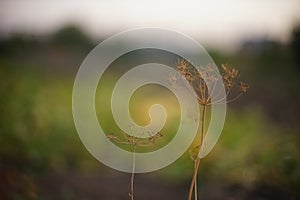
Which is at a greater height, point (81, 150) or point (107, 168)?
point (81, 150)

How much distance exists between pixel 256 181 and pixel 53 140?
2280 millimetres

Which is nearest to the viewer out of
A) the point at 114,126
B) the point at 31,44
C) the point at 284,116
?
the point at 114,126

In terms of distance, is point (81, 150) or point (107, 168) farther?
point (81, 150)

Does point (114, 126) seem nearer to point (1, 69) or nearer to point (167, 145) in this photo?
point (167, 145)

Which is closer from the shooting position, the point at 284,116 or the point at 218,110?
the point at 218,110

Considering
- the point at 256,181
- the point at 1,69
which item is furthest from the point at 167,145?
the point at 1,69

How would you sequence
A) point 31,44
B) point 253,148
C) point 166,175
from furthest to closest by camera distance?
point 31,44
point 253,148
point 166,175

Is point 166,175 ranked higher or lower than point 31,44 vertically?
lower

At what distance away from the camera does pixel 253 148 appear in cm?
527

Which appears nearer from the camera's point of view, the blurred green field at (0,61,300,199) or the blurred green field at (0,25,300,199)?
the blurred green field at (0,25,300,199)

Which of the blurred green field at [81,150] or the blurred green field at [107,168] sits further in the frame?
the blurred green field at [81,150]

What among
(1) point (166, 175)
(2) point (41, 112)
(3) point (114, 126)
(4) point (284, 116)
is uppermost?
(4) point (284, 116)

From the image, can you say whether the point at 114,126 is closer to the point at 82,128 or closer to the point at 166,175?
the point at 82,128

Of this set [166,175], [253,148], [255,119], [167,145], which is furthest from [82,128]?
[255,119]
